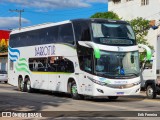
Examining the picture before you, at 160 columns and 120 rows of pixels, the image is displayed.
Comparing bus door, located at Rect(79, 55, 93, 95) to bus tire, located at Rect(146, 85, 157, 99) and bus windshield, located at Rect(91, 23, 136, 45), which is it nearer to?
bus windshield, located at Rect(91, 23, 136, 45)

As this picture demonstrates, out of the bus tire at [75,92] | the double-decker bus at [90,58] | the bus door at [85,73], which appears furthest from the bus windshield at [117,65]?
the bus tire at [75,92]

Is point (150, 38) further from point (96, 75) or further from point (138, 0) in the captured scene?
point (96, 75)

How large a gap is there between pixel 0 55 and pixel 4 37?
22452 millimetres

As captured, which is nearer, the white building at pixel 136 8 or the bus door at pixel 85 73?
the bus door at pixel 85 73

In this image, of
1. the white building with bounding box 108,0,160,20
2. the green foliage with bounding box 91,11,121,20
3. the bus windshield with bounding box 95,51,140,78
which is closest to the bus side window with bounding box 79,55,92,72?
the bus windshield with bounding box 95,51,140,78

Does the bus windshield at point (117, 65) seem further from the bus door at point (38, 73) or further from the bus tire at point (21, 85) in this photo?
the bus tire at point (21, 85)

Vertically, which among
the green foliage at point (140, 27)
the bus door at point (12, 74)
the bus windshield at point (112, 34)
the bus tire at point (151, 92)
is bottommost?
the bus tire at point (151, 92)

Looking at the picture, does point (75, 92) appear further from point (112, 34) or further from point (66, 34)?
point (112, 34)

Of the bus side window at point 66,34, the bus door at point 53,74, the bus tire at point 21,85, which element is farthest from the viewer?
the bus tire at point 21,85

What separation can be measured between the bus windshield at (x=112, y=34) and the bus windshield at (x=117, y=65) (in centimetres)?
59

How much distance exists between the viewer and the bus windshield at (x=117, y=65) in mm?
20609

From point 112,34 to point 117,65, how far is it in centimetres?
161

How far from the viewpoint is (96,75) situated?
67.4 feet

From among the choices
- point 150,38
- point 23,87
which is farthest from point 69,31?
point 150,38
